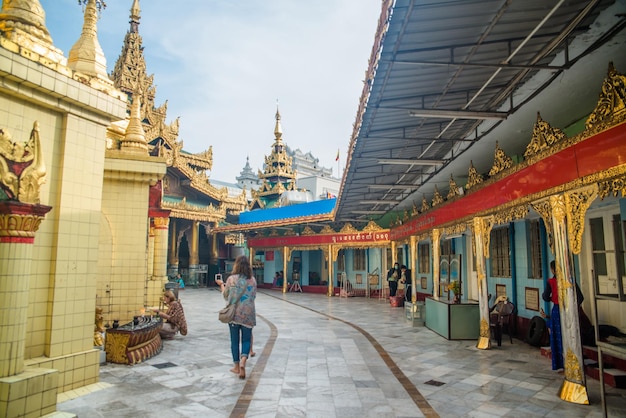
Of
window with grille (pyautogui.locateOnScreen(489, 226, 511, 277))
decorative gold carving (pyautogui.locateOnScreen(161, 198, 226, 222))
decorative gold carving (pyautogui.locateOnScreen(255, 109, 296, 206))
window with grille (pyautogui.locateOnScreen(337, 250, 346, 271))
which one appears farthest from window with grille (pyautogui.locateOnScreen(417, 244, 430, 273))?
decorative gold carving (pyautogui.locateOnScreen(255, 109, 296, 206))

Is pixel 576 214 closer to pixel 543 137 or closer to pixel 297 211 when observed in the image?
pixel 543 137

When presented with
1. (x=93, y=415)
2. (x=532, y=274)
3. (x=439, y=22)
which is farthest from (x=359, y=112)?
(x=532, y=274)

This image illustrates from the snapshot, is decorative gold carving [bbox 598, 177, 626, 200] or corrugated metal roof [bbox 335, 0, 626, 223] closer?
corrugated metal roof [bbox 335, 0, 626, 223]

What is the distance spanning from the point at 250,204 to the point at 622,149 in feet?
105

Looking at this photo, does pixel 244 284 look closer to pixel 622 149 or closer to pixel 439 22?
pixel 439 22

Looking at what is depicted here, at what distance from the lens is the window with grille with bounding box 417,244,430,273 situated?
17.0 meters

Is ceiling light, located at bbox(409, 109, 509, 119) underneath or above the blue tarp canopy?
underneath

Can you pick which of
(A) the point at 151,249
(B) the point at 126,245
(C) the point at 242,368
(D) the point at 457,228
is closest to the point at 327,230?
(A) the point at 151,249

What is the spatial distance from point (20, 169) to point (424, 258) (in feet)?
51.8

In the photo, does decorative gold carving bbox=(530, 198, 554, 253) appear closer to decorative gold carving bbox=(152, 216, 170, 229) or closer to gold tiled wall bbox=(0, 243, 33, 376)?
gold tiled wall bbox=(0, 243, 33, 376)

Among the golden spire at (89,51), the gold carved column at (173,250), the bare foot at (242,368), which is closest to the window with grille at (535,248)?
the bare foot at (242,368)

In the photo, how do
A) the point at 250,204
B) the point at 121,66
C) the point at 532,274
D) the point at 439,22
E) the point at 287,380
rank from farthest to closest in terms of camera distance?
the point at 250,204 → the point at 121,66 → the point at 532,274 → the point at 287,380 → the point at 439,22

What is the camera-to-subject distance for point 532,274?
30.1ft

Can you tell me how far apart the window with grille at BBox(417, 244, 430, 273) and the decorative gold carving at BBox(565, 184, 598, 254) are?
12088 mm
